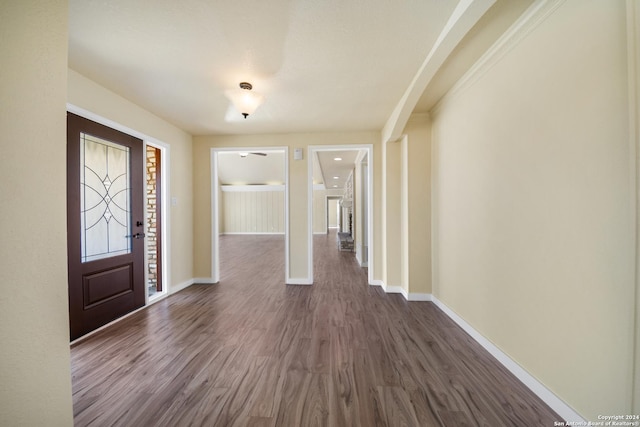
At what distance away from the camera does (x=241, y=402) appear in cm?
149

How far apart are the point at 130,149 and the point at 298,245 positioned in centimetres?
253

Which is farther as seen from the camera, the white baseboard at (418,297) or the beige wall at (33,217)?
the white baseboard at (418,297)

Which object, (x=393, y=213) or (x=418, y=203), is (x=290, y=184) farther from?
(x=418, y=203)

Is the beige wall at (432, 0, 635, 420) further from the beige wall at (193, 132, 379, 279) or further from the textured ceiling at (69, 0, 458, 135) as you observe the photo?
the beige wall at (193, 132, 379, 279)

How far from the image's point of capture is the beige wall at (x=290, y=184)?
12.4 feet

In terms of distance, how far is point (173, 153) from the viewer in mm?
3504

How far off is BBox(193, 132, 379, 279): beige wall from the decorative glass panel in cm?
114

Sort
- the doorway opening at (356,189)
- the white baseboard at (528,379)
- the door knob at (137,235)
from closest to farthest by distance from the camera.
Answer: the white baseboard at (528,379)
the door knob at (137,235)
the doorway opening at (356,189)

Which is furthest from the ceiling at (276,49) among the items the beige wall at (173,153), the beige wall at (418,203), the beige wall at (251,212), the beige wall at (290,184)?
the beige wall at (251,212)

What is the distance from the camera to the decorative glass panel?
7.70 feet

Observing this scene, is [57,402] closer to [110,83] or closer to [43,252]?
[43,252]

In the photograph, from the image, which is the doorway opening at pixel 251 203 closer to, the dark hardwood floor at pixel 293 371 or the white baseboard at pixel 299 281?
the white baseboard at pixel 299 281

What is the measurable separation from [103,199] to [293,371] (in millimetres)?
2620

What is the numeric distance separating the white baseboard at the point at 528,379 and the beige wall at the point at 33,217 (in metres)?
2.44
